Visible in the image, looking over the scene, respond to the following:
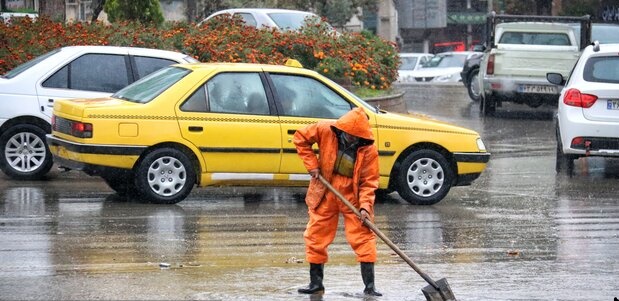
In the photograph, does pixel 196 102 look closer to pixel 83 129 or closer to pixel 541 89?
pixel 83 129

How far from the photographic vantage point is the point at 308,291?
8.55 meters

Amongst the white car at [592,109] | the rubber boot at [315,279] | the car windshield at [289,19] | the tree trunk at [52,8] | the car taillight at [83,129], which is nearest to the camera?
the rubber boot at [315,279]

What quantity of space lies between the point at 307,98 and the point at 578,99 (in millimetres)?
4121

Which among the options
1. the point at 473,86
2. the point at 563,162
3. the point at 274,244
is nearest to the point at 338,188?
the point at 274,244

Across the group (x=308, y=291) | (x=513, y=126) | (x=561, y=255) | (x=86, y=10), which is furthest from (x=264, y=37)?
(x=86, y=10)

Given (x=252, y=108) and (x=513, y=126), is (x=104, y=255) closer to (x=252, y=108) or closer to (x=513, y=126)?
(x=252, y=108)

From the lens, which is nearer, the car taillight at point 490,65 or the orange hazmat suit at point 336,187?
Answer: the orange hazmat suit at point 336,187

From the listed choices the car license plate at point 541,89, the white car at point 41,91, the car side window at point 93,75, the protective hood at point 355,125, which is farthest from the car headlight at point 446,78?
the protective hood at point 355,125

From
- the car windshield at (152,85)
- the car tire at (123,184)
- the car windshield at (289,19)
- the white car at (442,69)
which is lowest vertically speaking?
the white car at (442,69)

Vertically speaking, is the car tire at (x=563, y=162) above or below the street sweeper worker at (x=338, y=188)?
below

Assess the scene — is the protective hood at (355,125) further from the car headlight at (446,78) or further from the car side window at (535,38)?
the car headlight at (446,78)

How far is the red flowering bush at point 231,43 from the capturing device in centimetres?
1794

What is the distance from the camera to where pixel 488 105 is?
25438mm

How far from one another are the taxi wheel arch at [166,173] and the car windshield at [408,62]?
1246 inches
